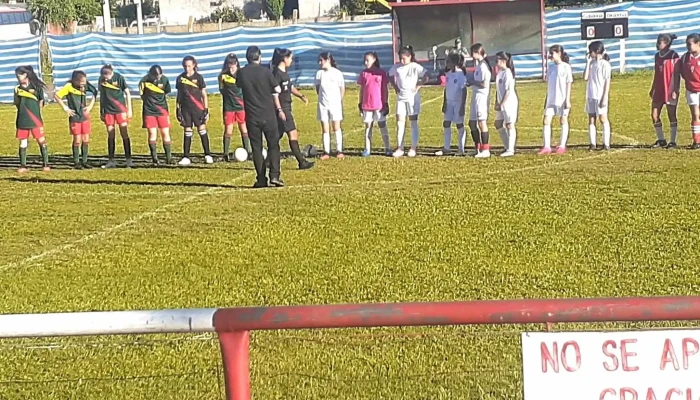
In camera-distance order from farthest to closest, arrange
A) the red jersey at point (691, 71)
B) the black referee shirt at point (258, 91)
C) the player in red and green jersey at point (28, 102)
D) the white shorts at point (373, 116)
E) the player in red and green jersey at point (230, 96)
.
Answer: the white shorts at point (373, 116)
the player in red and green jersey at point (230, 96)
the player in red and green jersey at point (28, 102)
the red jersey at point (691, 71)
the black referee shirt at point (258, 91)

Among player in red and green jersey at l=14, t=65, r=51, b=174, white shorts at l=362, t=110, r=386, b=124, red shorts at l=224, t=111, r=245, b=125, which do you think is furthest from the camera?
white shorts at l=362, t=110, r=386, b=124

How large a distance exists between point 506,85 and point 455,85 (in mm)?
954

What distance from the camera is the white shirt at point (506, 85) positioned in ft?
55.1

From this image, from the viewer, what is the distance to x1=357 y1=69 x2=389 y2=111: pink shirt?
1795 cm

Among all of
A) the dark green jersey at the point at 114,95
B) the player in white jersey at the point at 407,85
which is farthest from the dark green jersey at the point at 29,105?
the player in white jersey at the point at 407,85

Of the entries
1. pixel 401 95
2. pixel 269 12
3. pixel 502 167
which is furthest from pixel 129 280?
pixel 269 12

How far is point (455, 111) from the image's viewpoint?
1750 centimetres

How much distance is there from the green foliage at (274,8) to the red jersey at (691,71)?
163ft

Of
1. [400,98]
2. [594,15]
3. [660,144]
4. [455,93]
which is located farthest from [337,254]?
[594,15]

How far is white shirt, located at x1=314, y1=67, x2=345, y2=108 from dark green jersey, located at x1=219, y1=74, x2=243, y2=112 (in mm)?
1372

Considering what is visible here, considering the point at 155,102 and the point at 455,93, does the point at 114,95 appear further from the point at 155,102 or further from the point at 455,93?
the point at 455,93

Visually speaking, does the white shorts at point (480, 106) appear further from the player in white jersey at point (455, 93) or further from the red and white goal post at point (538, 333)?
the red and white goal post at point (538, 333)

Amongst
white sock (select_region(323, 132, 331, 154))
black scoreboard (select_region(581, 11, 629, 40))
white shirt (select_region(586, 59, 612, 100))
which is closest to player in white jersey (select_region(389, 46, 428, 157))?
white sock (select_region(323, 132, 331, 154))

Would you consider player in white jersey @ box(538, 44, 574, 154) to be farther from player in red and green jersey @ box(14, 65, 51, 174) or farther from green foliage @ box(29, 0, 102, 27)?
green foliage @ box(29, 0, 102, 27)
